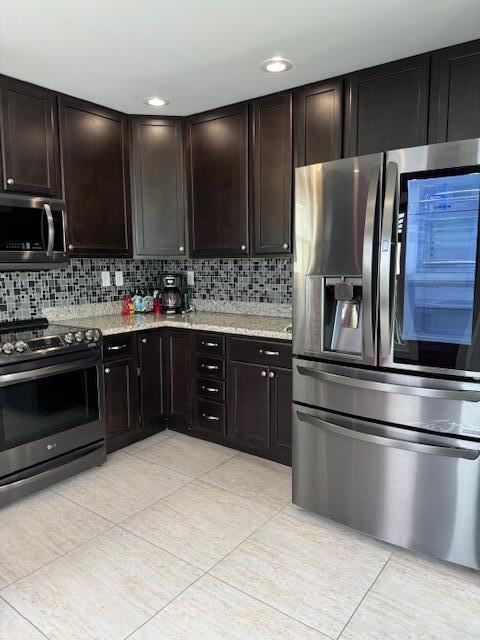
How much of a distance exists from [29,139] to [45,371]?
140 centimetres

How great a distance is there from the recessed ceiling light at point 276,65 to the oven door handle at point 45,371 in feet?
6.44

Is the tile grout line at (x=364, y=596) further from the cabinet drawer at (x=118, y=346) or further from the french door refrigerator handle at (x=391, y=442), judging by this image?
the cabinet drawer at (x=118, y=346)

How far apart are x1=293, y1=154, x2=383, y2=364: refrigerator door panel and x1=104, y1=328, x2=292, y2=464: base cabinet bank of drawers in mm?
667

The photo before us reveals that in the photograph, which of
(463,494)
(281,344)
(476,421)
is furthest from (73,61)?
(463,494)

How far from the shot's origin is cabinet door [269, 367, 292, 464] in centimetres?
284

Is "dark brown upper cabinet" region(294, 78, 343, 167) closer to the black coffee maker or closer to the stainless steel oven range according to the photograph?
the black coffee maker

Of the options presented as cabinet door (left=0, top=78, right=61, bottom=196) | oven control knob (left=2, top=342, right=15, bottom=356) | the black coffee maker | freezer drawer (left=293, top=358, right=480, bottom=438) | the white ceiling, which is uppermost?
the white ceiling

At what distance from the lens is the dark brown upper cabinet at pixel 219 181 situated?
3121 mm

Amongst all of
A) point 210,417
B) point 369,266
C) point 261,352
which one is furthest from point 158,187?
point 369,266

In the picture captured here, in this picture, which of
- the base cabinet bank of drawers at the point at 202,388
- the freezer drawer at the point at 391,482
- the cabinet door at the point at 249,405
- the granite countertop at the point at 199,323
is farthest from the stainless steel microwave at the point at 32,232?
the freezer drawer at the point at 391,482

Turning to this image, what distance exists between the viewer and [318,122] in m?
2.74

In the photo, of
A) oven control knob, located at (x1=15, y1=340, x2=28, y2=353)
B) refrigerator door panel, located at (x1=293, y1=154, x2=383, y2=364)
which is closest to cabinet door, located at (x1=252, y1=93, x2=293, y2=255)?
refrigerator door panel, located at (x1=293, y1=154, x2=383, y2=364)

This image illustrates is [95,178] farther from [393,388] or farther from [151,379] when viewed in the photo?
[393,388]

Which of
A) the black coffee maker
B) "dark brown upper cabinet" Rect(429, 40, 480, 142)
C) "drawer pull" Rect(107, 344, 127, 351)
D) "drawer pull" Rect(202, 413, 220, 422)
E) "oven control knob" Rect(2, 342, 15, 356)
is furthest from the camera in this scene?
the black coffee maker
